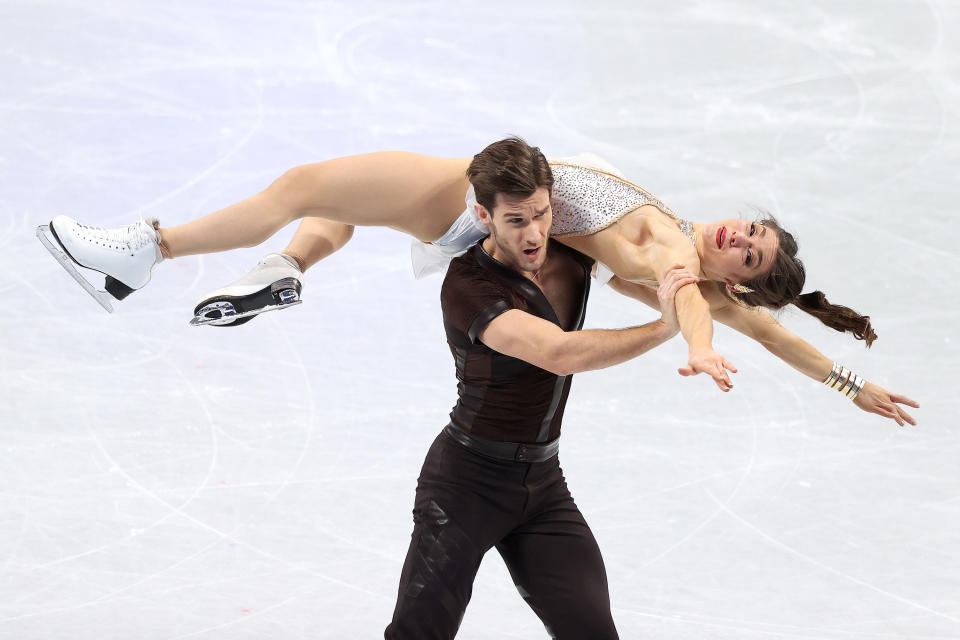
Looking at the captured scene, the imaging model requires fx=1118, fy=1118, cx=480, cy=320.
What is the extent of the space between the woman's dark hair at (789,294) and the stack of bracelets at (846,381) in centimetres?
13

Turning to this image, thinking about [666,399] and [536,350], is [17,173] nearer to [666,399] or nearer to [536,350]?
[666,399]

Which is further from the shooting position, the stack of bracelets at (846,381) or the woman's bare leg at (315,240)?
the woman's bare leg at (315,240)

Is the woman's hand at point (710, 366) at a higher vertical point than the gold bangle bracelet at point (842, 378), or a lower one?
lower

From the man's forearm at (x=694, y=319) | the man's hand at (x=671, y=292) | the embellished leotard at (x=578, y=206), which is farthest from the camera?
the embellished leotard at (x=578, y=206)

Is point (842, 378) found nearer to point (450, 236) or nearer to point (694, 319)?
point (694, 319)

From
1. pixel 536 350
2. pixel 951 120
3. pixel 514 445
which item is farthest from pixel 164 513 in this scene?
pixel 951 120

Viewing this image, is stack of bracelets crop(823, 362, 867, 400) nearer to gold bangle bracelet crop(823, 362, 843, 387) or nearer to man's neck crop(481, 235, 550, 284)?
gold bangle bracelet crop(823, 362, 843, 387)

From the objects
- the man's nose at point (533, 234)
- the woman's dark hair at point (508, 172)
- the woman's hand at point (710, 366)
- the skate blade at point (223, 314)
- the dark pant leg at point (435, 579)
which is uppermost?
the woman's dark hair at point (508, 172)

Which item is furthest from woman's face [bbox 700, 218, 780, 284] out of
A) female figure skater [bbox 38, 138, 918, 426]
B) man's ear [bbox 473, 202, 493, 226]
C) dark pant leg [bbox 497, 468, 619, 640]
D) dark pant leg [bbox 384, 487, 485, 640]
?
dark pant leg [bbox 384, 487, 485, 640]

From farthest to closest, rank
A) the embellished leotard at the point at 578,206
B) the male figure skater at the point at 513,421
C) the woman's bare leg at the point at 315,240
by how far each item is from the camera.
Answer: the woman's bare leg at the point at 315,240
the embellished leotard at the point at 578,206
the male figure skater at the point at 513,421

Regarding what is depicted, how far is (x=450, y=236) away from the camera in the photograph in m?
3.54

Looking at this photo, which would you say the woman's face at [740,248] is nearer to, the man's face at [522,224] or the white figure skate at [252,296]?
the man's face at [522,224]

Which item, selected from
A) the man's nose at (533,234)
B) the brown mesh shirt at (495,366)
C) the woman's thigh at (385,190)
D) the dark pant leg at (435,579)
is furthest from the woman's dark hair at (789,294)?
the dark pant leg at (435,579)

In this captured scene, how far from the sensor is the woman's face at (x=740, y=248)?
11.3 feet
